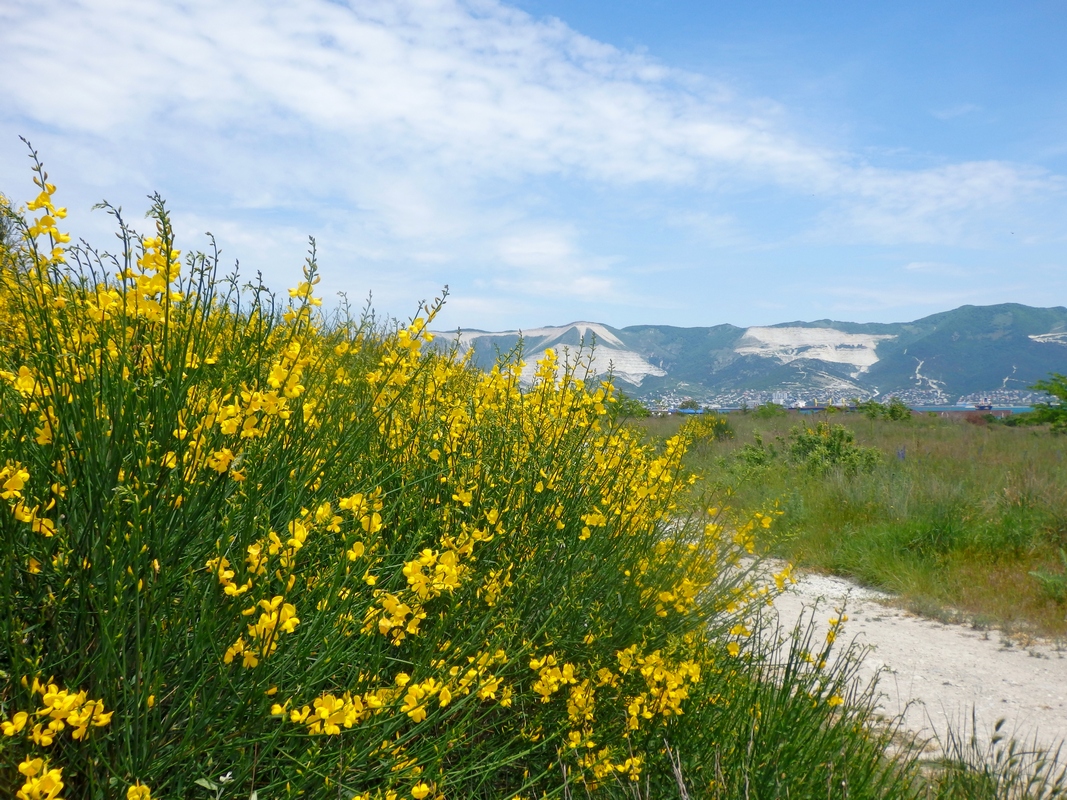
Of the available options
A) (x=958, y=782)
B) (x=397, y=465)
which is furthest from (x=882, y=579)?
(x=397, y=465)

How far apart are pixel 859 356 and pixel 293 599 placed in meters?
183

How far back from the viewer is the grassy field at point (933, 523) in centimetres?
586

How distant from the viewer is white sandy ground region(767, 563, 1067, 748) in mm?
3996

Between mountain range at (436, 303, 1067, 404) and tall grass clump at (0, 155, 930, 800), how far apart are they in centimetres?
9898

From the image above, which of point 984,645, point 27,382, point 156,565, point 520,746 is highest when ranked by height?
point 27,382

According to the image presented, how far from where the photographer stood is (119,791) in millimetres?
1423

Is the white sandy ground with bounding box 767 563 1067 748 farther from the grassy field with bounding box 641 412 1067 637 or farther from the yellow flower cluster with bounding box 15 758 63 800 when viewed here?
the yellow flower cluster with bounding box 15 758 63 800

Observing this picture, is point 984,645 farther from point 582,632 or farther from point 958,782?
point 582,632

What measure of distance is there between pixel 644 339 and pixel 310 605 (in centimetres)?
19076

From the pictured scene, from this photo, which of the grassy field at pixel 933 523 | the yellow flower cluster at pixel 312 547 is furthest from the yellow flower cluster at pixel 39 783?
the grassy field at pixel 933 523

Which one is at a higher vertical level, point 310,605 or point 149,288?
point 149,288

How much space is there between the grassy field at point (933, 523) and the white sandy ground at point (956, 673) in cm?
35

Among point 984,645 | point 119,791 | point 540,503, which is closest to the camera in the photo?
point 119,791

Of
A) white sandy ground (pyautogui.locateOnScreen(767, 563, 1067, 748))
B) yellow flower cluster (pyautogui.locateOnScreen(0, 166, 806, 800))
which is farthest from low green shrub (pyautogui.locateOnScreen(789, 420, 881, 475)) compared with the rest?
yellow flower cluster (pyautogui.locateOnScreen(0, 166, 806, 800))
